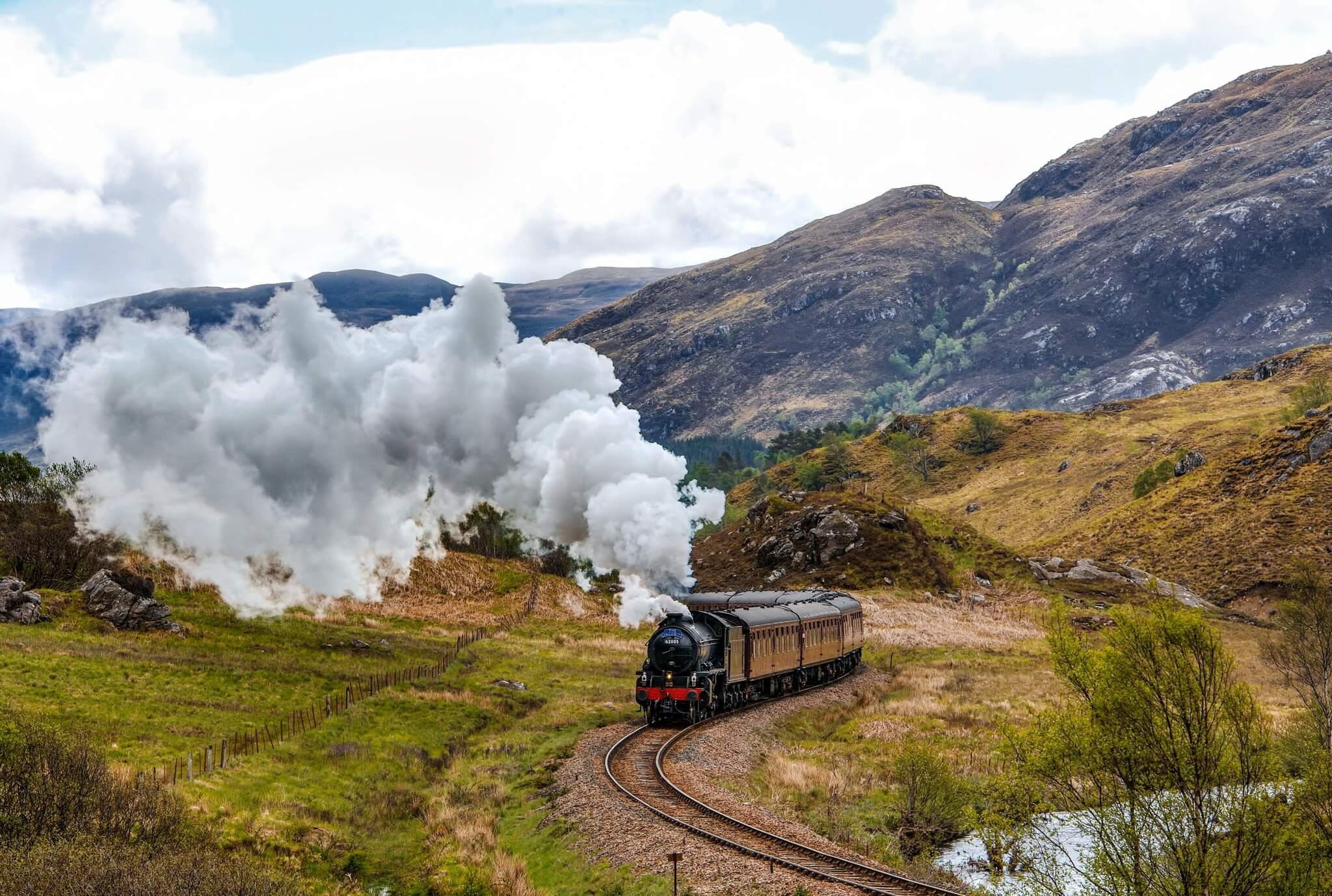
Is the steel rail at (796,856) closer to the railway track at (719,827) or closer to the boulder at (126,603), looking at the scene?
the railway track at (719,827)

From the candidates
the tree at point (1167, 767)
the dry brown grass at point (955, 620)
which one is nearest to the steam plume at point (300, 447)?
the dry brown grass at point (955, 620)

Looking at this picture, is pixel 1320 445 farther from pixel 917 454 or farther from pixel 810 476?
pixel 917 454

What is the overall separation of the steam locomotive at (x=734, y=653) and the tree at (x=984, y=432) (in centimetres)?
12524

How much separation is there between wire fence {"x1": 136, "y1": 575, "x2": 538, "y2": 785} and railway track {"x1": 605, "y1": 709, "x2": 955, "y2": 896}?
12.0m

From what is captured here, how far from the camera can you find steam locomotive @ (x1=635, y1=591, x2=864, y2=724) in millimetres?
36062

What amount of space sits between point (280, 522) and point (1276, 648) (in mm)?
64002

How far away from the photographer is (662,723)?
122ft

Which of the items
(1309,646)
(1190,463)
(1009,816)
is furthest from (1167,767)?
(1190,463)

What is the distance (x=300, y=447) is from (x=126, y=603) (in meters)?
24.7

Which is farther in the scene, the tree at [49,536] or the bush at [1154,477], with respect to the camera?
the bush at [1154,477]

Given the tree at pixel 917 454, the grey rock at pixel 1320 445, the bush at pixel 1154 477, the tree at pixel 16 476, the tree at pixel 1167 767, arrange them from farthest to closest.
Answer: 1. the tree at pixel 917 454
2. the bush at pixel 1154 477
3. the grey rock at pixel 1320 445
4. the tree at pixel 16 476
5. the tree at pixel 1167 767

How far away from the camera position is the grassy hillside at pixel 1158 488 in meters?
90.9

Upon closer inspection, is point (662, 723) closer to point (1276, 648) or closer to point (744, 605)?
point (744, 605)

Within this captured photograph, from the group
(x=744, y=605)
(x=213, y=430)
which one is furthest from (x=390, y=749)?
(x=213, y=430)
